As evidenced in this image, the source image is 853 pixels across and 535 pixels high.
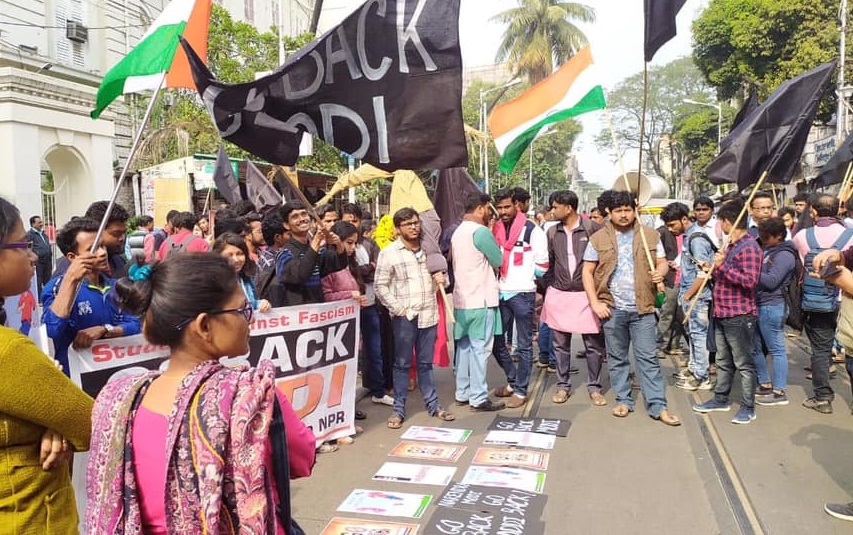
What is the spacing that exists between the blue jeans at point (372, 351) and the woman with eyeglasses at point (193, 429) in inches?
176

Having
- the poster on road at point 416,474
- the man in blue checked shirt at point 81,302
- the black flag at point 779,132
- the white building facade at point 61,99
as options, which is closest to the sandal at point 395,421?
the poster on road at point 416,474

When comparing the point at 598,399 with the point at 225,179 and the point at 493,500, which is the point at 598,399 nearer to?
the point at 493,500

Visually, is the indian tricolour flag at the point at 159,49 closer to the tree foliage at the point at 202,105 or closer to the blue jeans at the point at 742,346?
the blue jeans at the point at 742,346

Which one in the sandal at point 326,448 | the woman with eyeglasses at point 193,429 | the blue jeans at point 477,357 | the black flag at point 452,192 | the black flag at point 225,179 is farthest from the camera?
the black flag at point 225,179

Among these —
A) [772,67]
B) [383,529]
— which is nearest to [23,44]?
[383,529]

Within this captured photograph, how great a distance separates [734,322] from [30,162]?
1668 cm

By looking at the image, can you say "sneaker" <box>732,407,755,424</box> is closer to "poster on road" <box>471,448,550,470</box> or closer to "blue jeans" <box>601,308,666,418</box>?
"blue jeans" <box>601,308,666,418</box>

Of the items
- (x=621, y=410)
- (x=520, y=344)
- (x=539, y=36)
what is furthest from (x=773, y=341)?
A: (x=539, y=36)

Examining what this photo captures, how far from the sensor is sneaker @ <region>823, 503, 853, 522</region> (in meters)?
3.92

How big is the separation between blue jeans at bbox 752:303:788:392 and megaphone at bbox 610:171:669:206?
1.56 metres

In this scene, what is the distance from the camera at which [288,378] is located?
4.80 m

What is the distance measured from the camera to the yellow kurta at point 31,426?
5.64 ft

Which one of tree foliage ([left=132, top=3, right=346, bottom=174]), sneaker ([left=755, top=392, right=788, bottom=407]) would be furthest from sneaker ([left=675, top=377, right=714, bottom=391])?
tree foliage ([left=132, top=3, right=346, bottom=174])

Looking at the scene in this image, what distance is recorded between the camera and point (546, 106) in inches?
253
